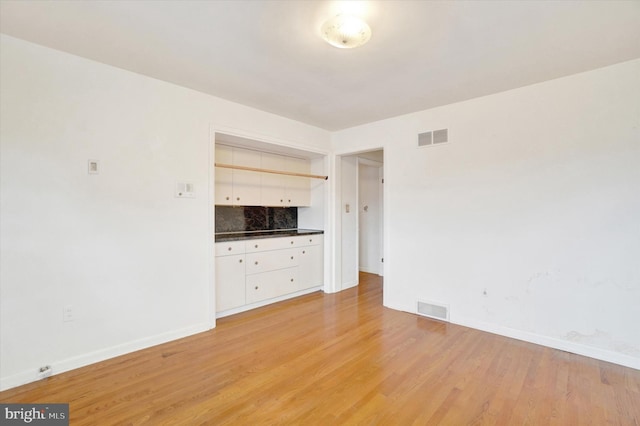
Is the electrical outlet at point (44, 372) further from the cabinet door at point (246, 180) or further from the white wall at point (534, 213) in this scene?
the white wall at point (534, 213)

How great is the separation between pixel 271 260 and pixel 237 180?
117 cm

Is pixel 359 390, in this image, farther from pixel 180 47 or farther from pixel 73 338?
pixel 180 47

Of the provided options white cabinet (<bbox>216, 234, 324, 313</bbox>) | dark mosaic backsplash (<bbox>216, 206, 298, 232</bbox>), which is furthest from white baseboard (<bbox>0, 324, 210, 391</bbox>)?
dark mosaic backsplash (<bbox>216, 206, 298, 232</bbox>)

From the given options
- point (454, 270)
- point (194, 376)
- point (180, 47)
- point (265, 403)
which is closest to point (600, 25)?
point (454, 270)

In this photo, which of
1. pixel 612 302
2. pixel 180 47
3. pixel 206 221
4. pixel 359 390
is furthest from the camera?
pixel 206 221

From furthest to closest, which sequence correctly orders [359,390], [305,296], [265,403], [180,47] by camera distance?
[305,296], [180,47], [359,390], [265,403]

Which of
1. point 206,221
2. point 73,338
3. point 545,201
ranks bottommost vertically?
point 73,338

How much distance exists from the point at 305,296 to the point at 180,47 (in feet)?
11.0

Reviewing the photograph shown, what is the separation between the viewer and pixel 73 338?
2.28m

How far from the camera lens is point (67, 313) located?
2.26 metres

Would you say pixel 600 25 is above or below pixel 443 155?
above

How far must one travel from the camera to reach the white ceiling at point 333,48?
1.74 meters

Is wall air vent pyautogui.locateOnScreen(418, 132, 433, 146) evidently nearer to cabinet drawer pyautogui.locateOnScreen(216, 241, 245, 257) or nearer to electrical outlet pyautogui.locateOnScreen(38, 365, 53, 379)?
cabinet drawer pyautogui.locateOnScreen(216, 241, 245, 257)

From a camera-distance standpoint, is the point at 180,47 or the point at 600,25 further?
the point at 180,47
